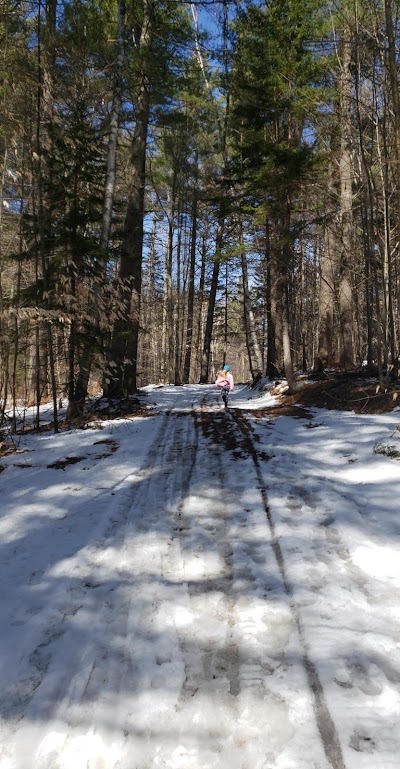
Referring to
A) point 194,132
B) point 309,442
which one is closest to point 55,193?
point 309,442

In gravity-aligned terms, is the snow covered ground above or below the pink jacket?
below

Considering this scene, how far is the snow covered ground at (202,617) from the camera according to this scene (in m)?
2.12

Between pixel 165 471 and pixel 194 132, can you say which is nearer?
pixel 165 471

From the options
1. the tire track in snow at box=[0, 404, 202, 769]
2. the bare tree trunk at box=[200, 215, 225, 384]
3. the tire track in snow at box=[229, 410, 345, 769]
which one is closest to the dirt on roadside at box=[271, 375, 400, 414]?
the tire track in snow at box=[229, 410, 345, 769]

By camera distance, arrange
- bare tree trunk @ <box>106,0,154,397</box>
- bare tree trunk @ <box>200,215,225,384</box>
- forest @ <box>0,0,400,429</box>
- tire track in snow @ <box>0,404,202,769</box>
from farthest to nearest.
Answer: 1. bare tree trunk @ <box>200,215,225,384</box>
2. bare tree trunk @ <box>106,0,154,397</box>
3. forest @ <box>0,0,400,429</box>
4. tire track in snow @ <box>0,404,202,769</box>

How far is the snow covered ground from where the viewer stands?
2123 millimetres

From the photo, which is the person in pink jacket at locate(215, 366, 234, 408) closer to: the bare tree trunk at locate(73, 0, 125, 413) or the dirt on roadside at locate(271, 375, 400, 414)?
the dirt on roadside at locate(271, 375, 400, 414)

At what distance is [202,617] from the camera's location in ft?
9.91

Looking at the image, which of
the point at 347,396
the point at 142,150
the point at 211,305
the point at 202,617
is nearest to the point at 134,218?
the point at 142,150

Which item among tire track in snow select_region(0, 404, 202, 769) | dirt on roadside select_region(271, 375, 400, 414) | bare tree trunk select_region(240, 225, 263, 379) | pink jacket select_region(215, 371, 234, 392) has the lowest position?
tire track in snow select_region(0, 404, 202, 769)

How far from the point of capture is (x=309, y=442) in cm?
755

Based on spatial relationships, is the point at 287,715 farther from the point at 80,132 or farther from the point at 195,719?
the point at 80,132

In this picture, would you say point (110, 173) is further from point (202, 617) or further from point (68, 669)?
point (68, 669)

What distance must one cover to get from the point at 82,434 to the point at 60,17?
11009 mm
